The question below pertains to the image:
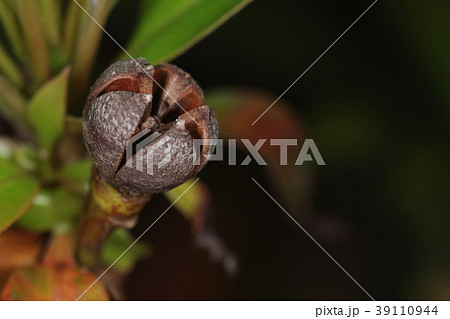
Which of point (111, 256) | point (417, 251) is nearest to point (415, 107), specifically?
point (417, 251)

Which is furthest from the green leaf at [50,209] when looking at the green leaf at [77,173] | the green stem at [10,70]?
the green stem at [10,70]

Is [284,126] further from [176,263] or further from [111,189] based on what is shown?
[111,189]

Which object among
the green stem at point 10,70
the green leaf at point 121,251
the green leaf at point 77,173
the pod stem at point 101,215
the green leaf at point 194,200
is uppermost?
the green stem at point 10,70

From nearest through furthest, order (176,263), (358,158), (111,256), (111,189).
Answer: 1. (111,189)
2. (111,256)
3. (176,263)
4. (358,158)

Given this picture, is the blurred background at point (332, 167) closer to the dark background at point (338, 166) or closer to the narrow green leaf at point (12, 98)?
the dark background at point (338, 166)

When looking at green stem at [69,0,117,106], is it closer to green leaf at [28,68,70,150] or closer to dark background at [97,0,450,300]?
green leaf at [28,68,70,150]

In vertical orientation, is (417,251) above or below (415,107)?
below

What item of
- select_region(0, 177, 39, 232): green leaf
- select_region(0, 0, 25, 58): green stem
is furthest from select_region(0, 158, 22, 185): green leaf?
select_region(0, 0, 25, 58): green stem
